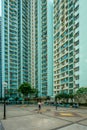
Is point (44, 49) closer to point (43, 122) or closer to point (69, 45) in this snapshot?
point (69, 45)

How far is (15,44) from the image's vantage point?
334 feet

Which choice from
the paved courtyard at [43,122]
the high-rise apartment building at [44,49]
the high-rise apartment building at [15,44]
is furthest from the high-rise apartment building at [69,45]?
the paved courtyard at [43,122]

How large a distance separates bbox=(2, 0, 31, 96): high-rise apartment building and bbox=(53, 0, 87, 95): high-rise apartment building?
1143 inches

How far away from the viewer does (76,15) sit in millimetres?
63844

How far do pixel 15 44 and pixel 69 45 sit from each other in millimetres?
44638

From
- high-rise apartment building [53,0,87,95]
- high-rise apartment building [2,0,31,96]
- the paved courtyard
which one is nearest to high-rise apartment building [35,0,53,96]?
high-rise apartment building [2,0,31,96]

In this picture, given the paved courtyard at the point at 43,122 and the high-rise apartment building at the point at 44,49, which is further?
the high-rise apartment building at the point at 44,49

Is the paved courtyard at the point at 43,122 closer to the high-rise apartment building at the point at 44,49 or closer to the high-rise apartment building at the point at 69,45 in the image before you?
the high-rise apartment building at the point at 69,45

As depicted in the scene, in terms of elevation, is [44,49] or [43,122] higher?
[44,49]

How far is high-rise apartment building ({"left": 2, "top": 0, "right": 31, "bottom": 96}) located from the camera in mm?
95812

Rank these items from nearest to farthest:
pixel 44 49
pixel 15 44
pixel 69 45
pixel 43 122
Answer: pixel 43 122 < pixel 69 45 < pixel 44 49 < pixel 15 44

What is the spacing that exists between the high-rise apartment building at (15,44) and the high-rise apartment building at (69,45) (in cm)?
2902

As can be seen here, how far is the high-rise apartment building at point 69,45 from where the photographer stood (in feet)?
192

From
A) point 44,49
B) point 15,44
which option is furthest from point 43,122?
point 15,44
